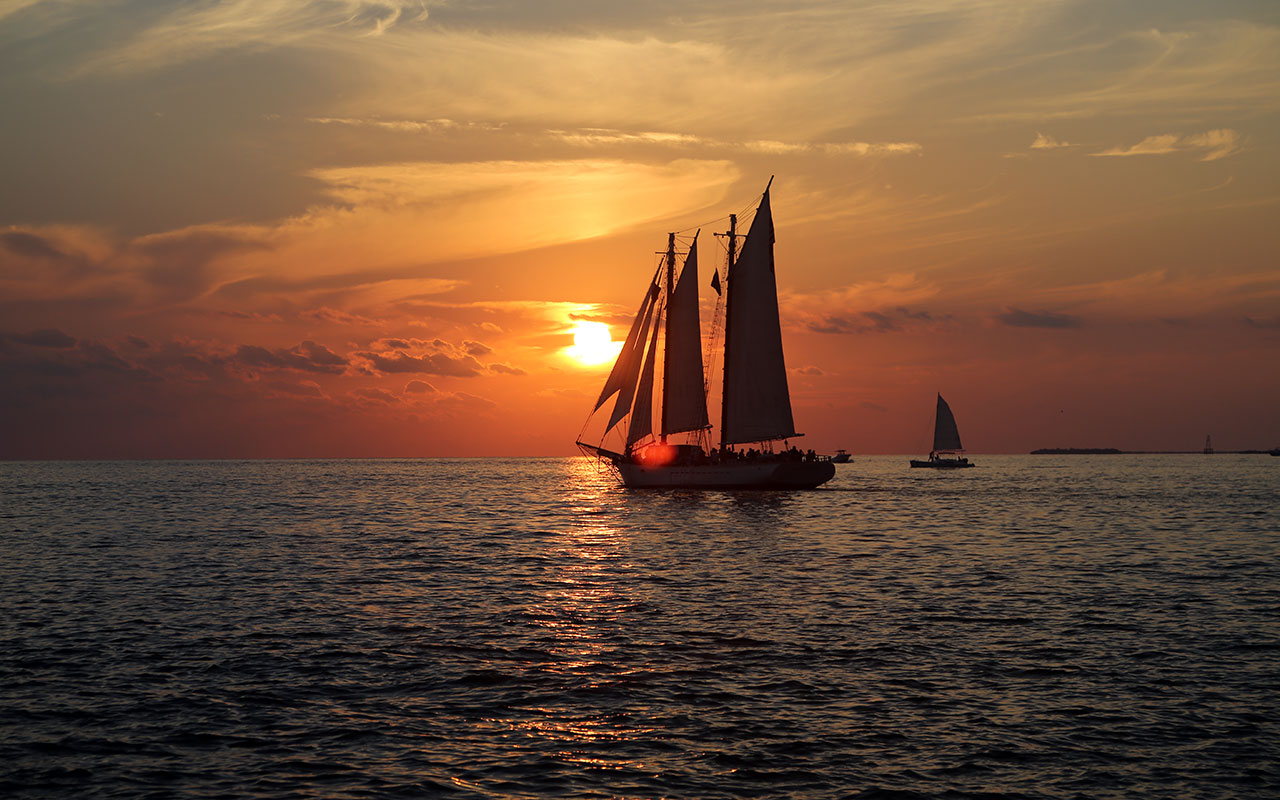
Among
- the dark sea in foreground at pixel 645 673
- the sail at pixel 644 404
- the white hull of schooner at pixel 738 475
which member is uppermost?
the sail at pixel 644 404

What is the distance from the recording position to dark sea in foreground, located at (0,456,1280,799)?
52.4 ft

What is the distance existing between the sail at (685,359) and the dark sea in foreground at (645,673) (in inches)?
1999

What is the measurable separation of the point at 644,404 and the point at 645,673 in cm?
7675

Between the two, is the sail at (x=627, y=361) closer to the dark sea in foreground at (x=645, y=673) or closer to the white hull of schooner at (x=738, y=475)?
the white hull of schooner at (x=738, y=475)

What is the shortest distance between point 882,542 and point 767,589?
21.0m

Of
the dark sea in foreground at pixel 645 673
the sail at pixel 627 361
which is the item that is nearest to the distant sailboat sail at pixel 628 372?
the sail at pixel 627 361

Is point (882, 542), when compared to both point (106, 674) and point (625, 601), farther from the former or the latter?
point (106, 674)

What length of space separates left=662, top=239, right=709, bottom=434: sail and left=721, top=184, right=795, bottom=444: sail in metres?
3.07

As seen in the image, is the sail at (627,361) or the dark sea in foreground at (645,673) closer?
the dark sea in foreground at (645,673)

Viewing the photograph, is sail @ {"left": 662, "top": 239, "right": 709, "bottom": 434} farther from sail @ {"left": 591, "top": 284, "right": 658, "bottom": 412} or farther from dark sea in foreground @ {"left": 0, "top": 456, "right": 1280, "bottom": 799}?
dark sea in foreground @ {"left": 0, "top": 456, "right": 1280, "bottom": 799}

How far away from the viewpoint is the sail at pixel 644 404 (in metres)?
98.7

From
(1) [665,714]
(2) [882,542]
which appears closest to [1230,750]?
(1) [665,714]

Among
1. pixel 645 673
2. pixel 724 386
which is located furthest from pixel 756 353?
pixel 645 673

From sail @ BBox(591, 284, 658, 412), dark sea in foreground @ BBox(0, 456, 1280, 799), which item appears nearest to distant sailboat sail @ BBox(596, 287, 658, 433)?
sail @ BBox(591, 284, 658, 412)
